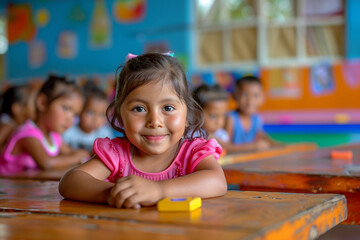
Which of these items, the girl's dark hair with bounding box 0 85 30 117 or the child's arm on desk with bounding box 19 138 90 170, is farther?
the girl's dark hair with bounding box 0 85 30 117

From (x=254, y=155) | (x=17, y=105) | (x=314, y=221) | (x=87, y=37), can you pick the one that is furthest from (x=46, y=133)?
(x=87, y=37)

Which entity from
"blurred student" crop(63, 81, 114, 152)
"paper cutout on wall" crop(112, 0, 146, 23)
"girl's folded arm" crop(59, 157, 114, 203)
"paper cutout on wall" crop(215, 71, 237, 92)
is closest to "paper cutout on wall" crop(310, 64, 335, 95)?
"paper cutout on wall" crop(215, 71, 237, 92)

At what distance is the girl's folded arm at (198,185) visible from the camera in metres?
0.91

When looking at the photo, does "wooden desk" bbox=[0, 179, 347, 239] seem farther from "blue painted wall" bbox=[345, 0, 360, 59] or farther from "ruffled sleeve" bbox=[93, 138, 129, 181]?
"blue painted wall" bbox=[345, 0, 360, 59]

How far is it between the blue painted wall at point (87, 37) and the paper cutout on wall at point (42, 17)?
7cm

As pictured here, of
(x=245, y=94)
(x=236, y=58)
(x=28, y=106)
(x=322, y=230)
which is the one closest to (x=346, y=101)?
(x=236, y=58)

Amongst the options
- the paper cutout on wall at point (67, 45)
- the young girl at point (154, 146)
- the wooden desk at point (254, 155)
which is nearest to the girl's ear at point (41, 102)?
the wooden desk at point (254, 155)

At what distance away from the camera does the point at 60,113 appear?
240cm

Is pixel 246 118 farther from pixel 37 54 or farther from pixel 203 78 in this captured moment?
pixel 37 54

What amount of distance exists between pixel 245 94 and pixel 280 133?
191cm

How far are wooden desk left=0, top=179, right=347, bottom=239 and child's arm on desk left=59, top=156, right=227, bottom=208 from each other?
2 cm

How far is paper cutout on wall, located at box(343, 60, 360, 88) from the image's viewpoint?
17.2 ft

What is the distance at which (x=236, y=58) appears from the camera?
19.9 ft

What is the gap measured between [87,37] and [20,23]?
1447 mm
